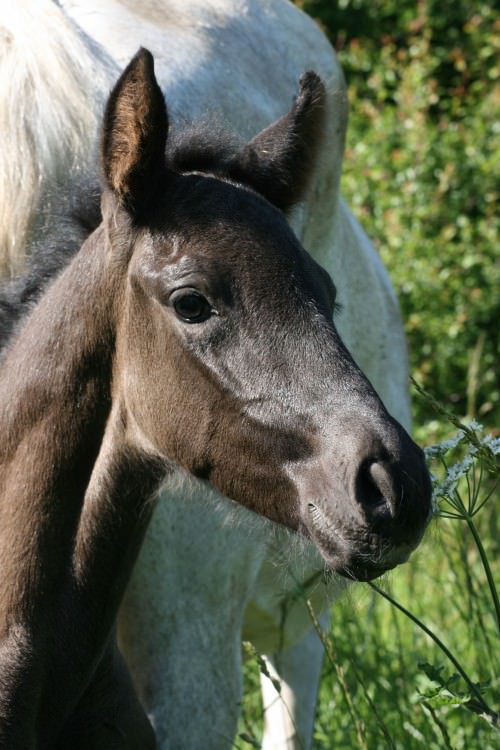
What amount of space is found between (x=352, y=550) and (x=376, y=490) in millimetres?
137

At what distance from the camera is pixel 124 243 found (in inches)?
114

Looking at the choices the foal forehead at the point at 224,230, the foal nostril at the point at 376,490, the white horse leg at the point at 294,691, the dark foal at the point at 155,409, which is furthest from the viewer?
the white horse leg at the point at 294,691

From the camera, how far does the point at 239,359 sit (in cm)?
271

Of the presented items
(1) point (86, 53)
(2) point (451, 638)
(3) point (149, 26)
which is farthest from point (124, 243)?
(2) point (451, 638)

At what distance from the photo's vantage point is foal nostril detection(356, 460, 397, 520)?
2449 millimetres

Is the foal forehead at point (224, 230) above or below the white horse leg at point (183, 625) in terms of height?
above

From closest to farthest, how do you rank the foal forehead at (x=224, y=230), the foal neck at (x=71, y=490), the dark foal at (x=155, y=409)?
the dark foal at (x=155, y=409)
the foal forehead at (x=224, y=230)
the foal neck at (x=71, y=490)

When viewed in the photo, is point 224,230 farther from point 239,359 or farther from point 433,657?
point 433,657

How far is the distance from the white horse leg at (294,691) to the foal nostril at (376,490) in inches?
99.1

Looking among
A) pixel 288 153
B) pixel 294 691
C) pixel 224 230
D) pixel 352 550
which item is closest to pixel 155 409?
pixel 224 230

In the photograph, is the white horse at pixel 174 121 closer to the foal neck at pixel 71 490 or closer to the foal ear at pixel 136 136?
the foal neck at pixel 71 490

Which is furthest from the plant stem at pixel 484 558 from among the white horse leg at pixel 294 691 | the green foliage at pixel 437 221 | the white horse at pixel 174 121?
the green foliage at pixel 437 221

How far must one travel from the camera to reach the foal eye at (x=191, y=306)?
2.74m

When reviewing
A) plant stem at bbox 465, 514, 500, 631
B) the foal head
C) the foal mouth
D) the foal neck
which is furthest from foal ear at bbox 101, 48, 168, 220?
plant stem at bbox 465, 514, 500, 631
